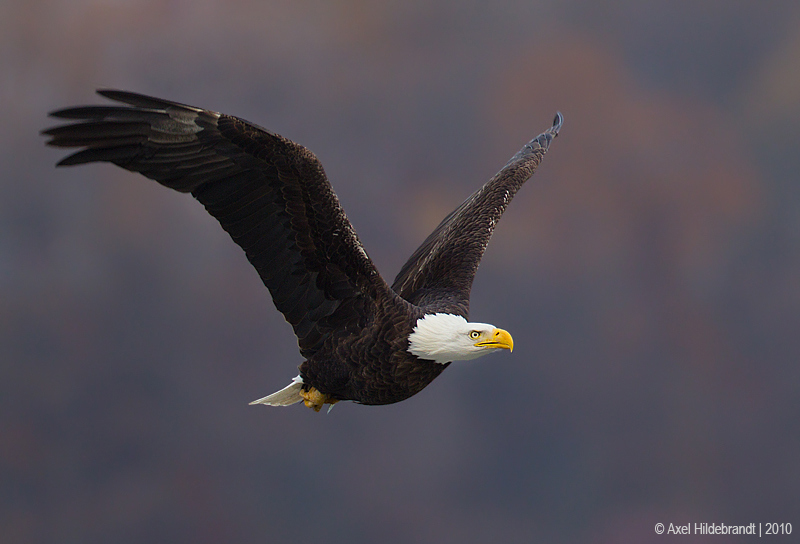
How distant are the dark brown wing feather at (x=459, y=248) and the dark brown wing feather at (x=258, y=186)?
99cm

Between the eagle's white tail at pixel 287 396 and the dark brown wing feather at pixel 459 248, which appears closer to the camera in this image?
the eagle's white tail at pixel 287 396

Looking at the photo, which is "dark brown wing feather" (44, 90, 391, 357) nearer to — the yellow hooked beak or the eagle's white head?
the eagle's white head

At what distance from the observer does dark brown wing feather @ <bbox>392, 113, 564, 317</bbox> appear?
995 cm

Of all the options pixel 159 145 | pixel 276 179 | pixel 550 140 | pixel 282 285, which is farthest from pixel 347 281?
pixel 550 140

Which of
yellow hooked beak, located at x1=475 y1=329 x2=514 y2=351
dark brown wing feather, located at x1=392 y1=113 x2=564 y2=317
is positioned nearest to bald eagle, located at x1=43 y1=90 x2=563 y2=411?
yellow hooked beak, located at x1=475 y1=329 x2=514 y2=351

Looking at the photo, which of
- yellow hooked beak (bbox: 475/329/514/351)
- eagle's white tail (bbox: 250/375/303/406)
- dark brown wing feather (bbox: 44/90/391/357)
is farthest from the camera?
eagle's white tail (bbox: 250/375/303/406)

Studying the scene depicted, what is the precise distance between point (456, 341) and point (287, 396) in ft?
6.26

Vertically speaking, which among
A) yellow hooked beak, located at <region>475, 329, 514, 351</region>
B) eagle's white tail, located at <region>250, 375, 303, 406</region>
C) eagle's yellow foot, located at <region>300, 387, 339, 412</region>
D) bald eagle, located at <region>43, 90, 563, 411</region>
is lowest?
eagle's yellow foot, located at <region>300, 387, 339, 412</region>

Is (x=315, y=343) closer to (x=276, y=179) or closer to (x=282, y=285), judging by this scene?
(x=282, y=285)

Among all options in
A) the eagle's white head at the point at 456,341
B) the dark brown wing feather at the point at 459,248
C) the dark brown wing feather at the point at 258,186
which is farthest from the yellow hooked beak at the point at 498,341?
the dark brown wing feather at the point at 258,186

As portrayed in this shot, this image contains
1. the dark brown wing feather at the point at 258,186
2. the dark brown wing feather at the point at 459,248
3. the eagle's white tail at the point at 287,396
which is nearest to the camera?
the dark brown wing feather at the point at 258,186

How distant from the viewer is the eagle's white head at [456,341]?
8.45 meters

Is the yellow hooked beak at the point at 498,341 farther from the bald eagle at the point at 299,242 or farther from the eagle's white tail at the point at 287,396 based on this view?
the eagle's white tail at the point at 287,396

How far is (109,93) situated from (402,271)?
435 cm
